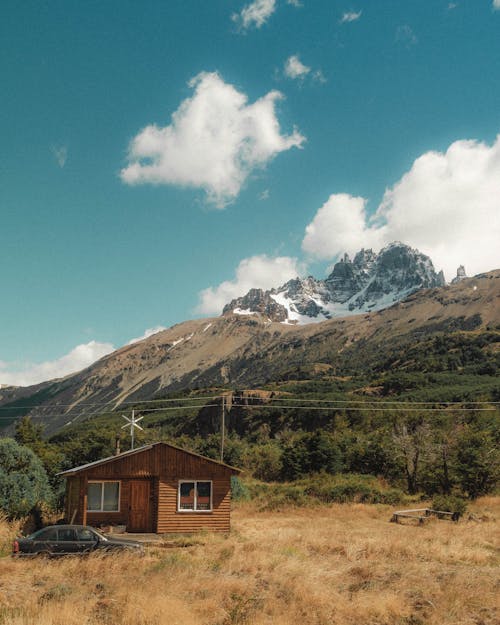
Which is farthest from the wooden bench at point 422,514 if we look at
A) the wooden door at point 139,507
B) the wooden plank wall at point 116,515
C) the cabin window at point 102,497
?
the cabin window at point 102,497

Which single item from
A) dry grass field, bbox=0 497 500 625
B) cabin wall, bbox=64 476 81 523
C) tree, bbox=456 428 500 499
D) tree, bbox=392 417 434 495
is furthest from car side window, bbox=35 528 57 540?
tree, bbox=456 428 500 499

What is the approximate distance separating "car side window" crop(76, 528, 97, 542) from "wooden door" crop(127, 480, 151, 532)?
685 cm

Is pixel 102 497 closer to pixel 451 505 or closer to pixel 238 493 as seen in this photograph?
pixel 238 493

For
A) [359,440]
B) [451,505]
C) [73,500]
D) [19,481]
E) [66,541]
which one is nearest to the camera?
[66,541]

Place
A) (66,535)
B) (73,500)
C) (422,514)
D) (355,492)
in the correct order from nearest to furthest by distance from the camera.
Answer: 1. (66,535)
2. (73,500)
3. (422,514)
4. (355,492)

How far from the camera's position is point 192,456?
27.2 metres

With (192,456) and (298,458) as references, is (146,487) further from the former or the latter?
(298,458)

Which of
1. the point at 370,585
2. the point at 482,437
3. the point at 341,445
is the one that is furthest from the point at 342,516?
the point at 341,445

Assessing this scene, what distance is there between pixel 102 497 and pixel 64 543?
289 inches

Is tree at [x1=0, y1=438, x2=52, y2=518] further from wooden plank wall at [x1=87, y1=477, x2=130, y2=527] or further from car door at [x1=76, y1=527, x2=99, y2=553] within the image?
car door at [x1=76, y1=527, x2=99, y2=553]

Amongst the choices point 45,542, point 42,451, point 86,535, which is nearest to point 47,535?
point 45,542

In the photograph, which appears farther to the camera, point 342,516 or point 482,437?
point 482,437

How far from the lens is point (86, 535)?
1989cm

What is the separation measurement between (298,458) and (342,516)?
19.9 metres
